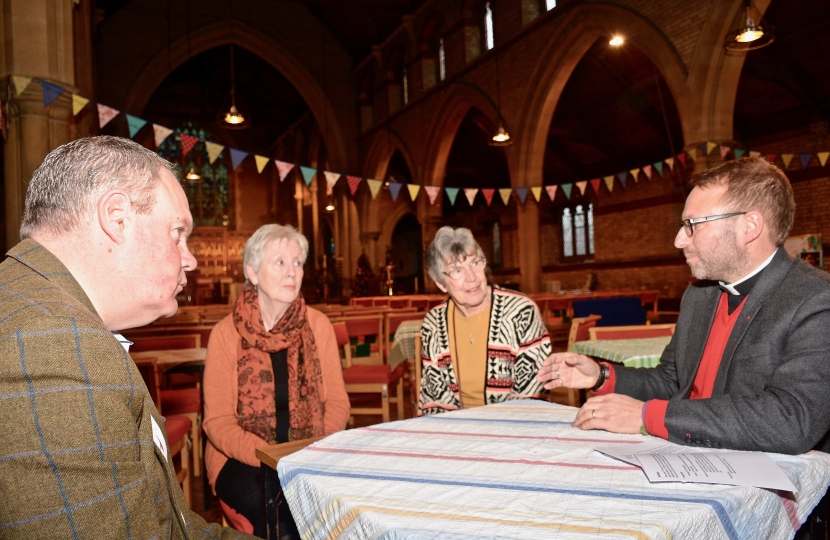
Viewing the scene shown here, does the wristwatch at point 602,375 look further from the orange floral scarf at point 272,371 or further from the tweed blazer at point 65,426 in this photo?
the tweed blazer at point 65,426

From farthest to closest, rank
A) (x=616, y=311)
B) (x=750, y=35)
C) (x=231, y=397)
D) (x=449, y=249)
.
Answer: (x=750, y=35) → (x=616, y=311) → (x=449, y=249) → (x=231, y=397)

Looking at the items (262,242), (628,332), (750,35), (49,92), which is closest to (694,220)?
(262,242)

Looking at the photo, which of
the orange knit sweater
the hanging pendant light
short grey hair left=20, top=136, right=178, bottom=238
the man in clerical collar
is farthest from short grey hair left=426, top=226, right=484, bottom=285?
the hanging pendant light

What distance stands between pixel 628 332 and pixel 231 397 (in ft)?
8.72

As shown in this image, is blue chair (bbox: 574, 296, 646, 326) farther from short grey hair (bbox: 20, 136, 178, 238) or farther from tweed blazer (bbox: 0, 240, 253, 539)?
tweed blazer (bbox: 0, 240, 253, 539)

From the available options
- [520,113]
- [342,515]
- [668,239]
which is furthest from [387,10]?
[342,515]

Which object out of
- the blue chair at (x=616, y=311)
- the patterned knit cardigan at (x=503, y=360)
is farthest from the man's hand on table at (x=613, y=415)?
the blue chair at (x=616, y=311)

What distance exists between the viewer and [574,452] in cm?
131

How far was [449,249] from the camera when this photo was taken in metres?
2.53

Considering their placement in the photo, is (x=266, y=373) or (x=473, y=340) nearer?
(x=266, y=373)

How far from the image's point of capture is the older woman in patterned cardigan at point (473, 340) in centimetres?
240

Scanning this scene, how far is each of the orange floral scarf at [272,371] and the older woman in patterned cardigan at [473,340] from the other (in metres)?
0.47

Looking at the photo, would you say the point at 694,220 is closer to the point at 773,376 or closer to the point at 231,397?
the point at 773,376

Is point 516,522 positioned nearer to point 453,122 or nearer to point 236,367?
point 236,367
